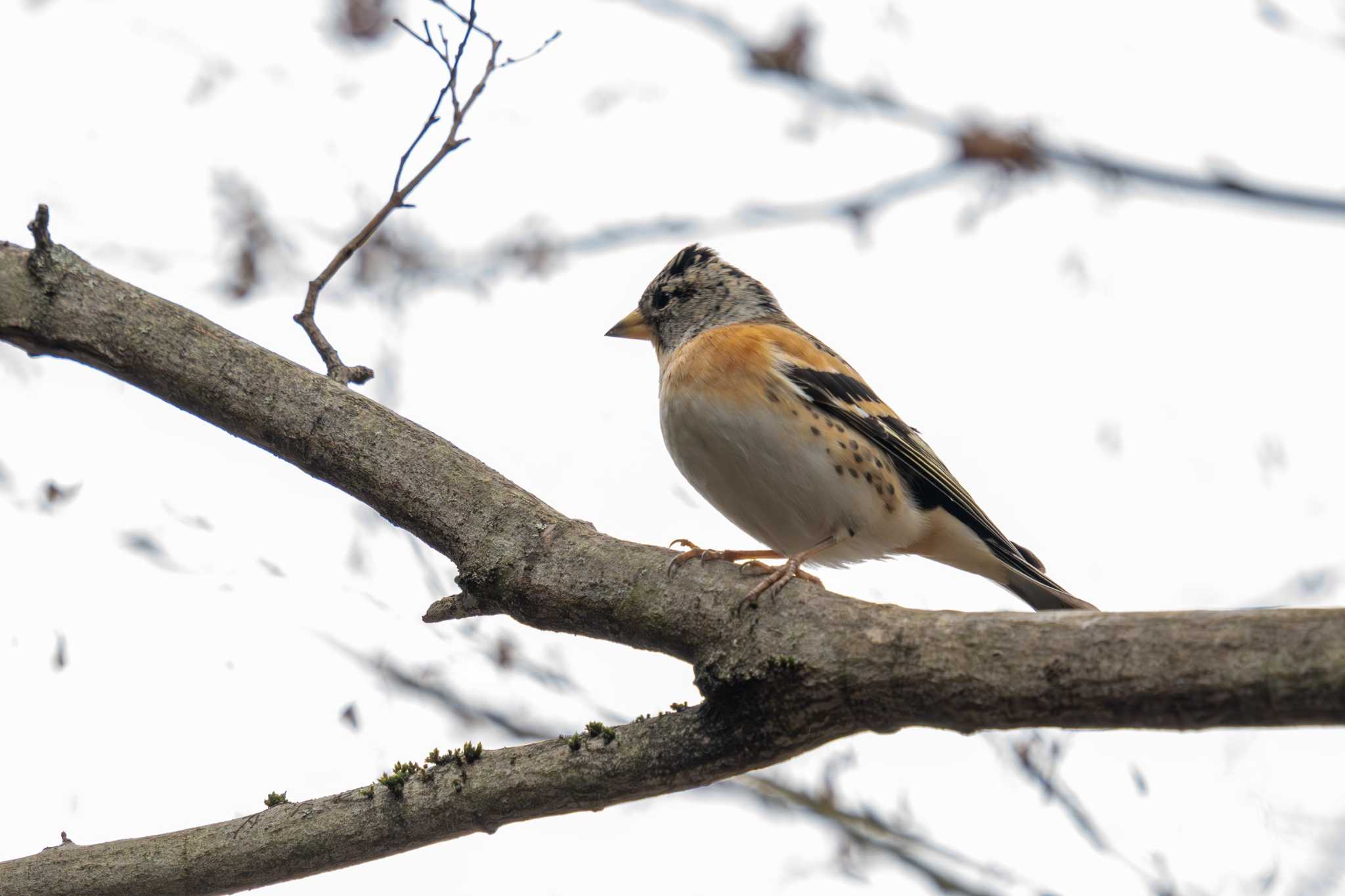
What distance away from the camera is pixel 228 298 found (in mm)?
6516

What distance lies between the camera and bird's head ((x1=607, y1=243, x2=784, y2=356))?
5.30m

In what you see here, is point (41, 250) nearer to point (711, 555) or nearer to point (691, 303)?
point (711, 555)

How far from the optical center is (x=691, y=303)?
5.38 m

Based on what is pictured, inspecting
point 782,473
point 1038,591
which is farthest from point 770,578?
point 1038,591

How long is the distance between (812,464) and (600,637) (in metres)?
1.55

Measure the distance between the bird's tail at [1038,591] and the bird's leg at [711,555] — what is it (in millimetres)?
900

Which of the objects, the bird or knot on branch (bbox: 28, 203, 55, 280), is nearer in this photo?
knot on branch (bbox: 28, 203, 55, 280)

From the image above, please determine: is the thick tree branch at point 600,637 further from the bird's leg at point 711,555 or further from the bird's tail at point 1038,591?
the bird's tail at point 1038,591

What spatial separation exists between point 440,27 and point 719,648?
2.74 meters

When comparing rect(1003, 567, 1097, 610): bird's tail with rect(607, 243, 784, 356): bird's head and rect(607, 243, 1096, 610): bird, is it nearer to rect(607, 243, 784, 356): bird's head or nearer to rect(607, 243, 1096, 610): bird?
rect(607, 243, 1096, 610): bird

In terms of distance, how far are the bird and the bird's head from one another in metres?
0.36

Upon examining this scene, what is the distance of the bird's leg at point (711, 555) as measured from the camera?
271 cm

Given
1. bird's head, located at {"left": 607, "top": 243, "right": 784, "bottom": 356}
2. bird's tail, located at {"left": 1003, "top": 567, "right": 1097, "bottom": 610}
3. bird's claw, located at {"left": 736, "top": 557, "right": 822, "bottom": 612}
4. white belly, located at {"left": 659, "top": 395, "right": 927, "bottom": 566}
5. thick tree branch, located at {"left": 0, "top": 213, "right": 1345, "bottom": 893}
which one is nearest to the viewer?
thick tree branch, located at {"left": 0, "top": 213, "right": 1345, "bottom": 893}

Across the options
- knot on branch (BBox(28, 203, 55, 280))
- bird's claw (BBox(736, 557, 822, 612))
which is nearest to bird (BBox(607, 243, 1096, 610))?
bird's claw (BBox(736, 557, 822, 612))
